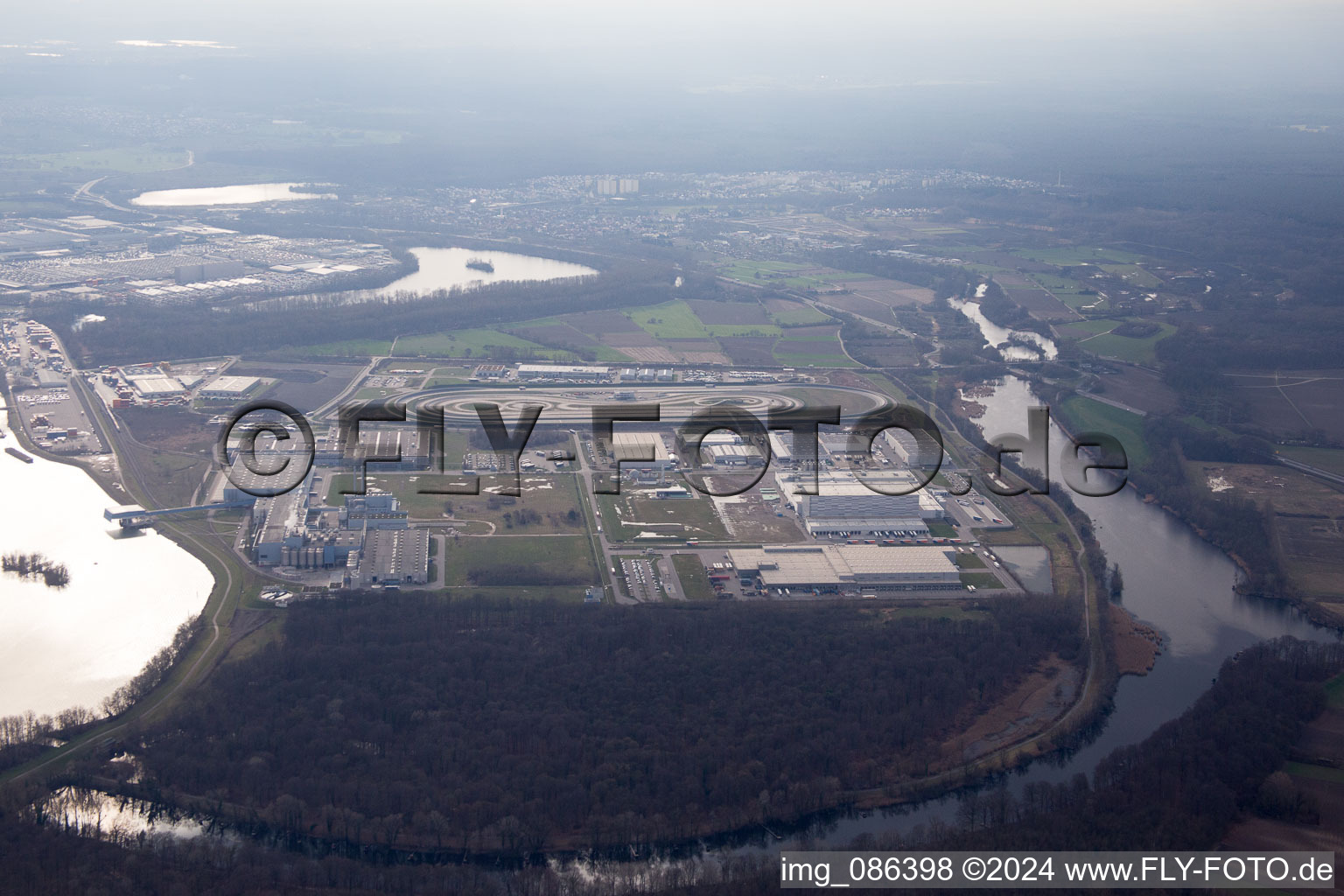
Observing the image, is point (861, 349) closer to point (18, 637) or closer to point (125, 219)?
point (18, 637)

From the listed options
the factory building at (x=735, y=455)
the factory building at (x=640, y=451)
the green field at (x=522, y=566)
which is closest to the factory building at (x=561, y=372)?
the factory building at (x=640, y=451)

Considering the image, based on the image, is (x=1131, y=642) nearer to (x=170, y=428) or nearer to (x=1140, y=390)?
(x=1140, y=390)

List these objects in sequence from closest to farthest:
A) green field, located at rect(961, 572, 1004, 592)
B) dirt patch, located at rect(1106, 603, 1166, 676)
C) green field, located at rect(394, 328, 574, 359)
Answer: dirt patch, located at rect(1106, 603, 1166, 676)
green field, located at rect(961, 572, 1004, 592)
green field, located at rect(394, 328, 574, 359)

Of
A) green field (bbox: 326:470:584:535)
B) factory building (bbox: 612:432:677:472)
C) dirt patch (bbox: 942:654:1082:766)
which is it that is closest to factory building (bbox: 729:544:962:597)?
dirt patch (bbox: 942:654:1082:766)

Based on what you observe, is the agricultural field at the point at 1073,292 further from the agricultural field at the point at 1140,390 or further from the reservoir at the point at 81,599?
the reservoir at the point at 81,599

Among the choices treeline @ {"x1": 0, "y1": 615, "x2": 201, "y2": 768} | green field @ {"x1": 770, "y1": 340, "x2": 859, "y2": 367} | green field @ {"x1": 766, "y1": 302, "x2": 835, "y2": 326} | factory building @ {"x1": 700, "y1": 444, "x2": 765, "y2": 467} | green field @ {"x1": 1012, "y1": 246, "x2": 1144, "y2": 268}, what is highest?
green field @ {"x1": 1012, "y1": 246, "x2": 1144, "y2": 268}

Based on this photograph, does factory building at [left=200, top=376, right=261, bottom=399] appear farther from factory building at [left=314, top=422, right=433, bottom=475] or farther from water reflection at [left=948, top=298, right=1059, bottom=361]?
water reflection at [left=948, top=298, right=1059, bottom=361]
